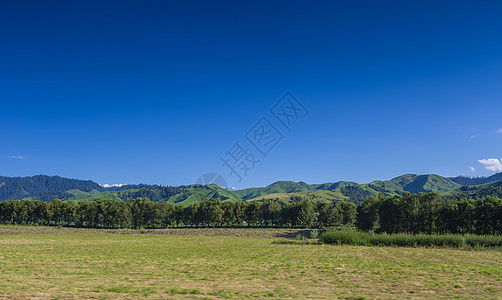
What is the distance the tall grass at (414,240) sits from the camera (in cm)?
4719

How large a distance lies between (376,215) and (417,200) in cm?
1507

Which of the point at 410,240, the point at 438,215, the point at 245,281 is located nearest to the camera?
→ the point at 245,281

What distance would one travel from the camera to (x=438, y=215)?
85000mm

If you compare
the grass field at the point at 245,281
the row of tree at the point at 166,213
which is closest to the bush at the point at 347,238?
the grass field at the point at 245,281

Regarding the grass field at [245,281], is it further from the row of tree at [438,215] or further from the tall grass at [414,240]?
the row of tree at [438,215]

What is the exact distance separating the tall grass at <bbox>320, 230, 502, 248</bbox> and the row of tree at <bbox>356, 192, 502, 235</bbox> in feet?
105

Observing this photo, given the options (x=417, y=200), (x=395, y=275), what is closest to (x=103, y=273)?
(x=395, y=275)

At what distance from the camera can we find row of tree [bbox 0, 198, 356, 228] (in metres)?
134

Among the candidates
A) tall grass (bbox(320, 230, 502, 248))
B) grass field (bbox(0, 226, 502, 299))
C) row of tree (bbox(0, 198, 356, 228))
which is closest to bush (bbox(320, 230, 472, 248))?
tall grass (bbox(320, 230, 502, 248))

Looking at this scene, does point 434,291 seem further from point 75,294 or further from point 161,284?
point 75,294

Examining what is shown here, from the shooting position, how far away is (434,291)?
17.6 meters

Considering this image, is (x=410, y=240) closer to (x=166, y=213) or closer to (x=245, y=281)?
(x=245, y=281)

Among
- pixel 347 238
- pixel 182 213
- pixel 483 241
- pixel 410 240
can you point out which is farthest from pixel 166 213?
pixel 483 241

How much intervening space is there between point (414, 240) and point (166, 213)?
373ft
